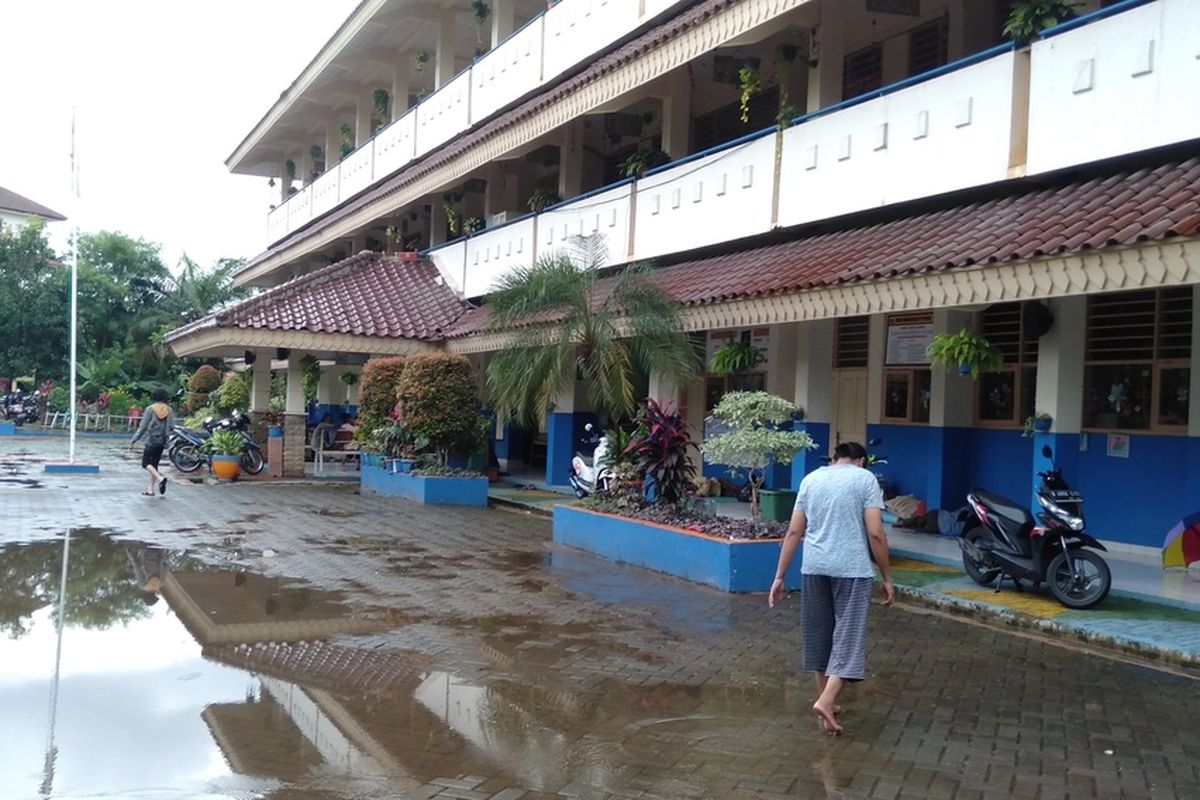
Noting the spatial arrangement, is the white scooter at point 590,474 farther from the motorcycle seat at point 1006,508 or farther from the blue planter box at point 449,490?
the motorcycle seat at point 1006,508

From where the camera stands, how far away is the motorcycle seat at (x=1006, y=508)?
31.0 feet

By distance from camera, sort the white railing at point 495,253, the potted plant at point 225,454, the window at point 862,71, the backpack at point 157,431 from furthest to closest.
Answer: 1. the potted plant at point 225,454
2. the white railing at point 495,253
3. the backpack at point 157,431
4. the window at point 862,71

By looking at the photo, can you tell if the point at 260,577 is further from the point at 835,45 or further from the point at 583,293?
the point at 835,45

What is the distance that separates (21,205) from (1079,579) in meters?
73.2

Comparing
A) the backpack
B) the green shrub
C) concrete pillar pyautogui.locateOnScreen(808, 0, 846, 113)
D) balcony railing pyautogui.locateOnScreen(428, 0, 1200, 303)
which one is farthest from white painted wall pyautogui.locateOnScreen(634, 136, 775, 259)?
the green shrub

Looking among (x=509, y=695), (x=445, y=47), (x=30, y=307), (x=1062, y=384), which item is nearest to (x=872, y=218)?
(x=1062, y=384)

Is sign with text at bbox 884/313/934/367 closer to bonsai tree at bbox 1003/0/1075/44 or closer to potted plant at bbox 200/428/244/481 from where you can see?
bonsai tree at bbox 1003/0/1075/44

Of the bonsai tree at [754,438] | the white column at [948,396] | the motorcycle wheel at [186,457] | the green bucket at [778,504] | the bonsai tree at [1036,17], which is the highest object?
the bonsai tree at [1036,17]

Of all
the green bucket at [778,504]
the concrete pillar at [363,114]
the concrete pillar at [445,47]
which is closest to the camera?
the green bucket at [778,504]

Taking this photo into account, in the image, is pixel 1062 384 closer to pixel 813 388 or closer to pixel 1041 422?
pixel 1041 422

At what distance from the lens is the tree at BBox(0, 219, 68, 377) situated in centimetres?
3978

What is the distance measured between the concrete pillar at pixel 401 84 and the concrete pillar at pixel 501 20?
5.39 metres

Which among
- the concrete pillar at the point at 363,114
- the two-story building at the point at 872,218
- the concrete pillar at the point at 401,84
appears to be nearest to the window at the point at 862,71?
the two-story building at the point at 872,218

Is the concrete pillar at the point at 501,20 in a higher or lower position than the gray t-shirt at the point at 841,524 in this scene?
higher
